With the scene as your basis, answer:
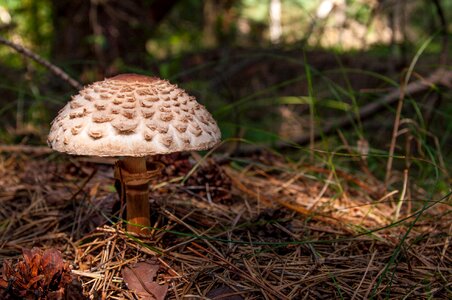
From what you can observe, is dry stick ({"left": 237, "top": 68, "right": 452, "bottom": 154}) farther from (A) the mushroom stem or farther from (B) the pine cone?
(B) the pine cone

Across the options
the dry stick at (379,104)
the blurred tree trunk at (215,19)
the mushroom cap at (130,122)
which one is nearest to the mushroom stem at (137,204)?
the mushroom cap at (130,122)

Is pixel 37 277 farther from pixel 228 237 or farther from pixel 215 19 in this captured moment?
pixel 215 19

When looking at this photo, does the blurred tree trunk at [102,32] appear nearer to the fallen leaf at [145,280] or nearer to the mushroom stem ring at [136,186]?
the mushroom stem ring at [136,186]

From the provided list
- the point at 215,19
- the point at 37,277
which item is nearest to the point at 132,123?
the point at 37,277

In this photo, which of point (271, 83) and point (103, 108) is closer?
point (103, 108)

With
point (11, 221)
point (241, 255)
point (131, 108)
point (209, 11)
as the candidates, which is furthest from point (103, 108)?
point (209, 11)

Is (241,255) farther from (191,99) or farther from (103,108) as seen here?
(103,108)
